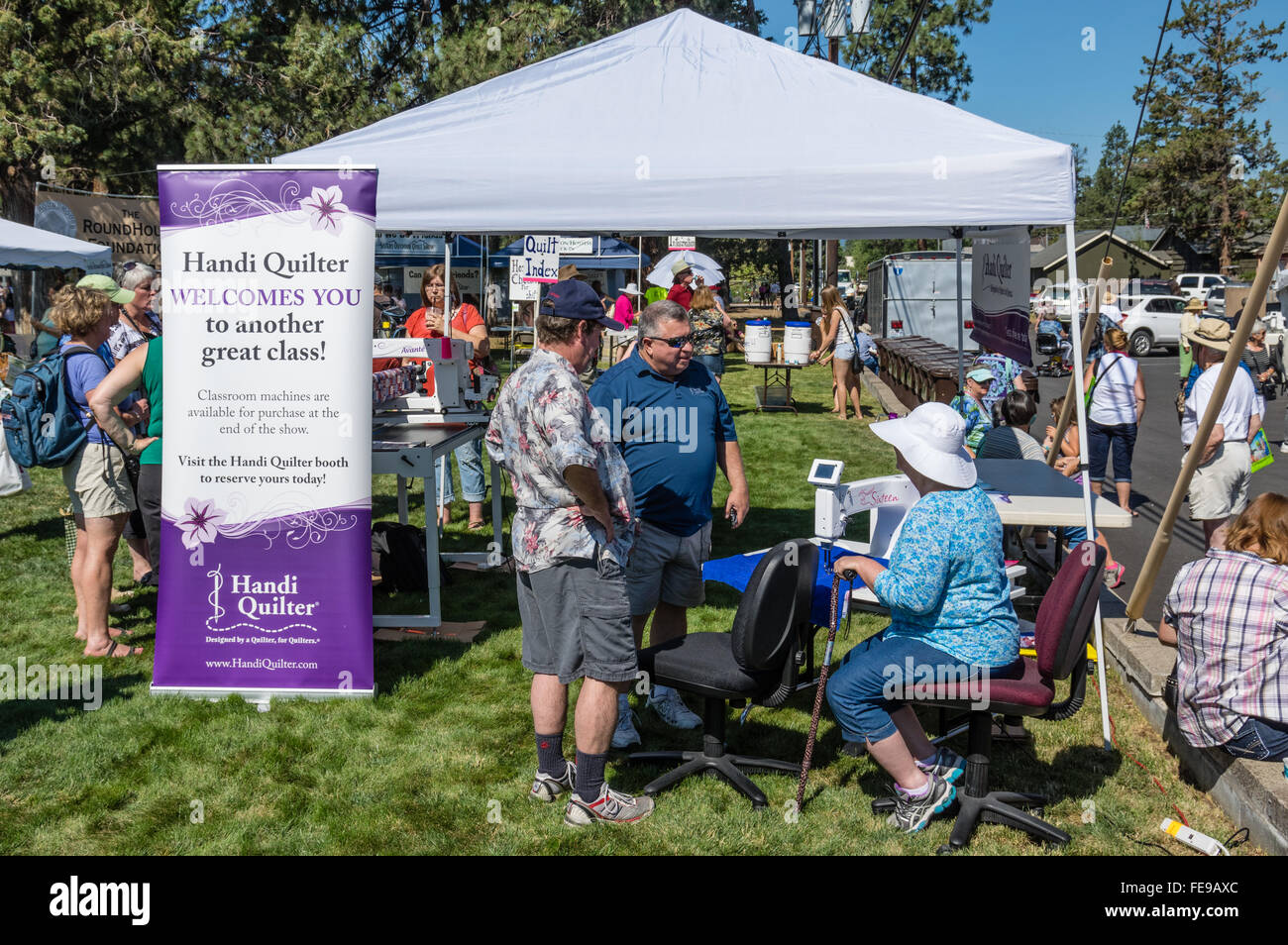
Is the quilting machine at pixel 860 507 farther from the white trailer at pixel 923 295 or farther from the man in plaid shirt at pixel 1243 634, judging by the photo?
the white trailer at pixel 923 295

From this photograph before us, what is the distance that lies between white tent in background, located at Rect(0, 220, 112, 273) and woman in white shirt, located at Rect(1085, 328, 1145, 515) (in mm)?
12372

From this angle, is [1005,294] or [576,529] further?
[1005,294]

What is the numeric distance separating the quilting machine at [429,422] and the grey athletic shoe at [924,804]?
2994 millimetres

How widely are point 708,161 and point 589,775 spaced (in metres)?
3.06

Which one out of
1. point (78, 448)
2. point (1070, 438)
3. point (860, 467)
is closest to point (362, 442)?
point (78, 448)

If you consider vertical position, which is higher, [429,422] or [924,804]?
[429,422]

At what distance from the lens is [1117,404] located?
8758mm

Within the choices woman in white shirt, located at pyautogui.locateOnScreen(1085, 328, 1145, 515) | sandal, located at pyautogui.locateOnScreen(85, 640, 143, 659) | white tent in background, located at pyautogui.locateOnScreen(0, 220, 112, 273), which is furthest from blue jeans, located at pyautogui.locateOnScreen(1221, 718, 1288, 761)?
white tent in background, located at pyautogui.locateOnScreen(0, 220, 112, 273)

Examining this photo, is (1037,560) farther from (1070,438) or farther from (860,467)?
(860,467)

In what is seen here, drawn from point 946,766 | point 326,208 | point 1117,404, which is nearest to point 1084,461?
point 946,766

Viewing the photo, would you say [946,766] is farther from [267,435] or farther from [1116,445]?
[1116,445]

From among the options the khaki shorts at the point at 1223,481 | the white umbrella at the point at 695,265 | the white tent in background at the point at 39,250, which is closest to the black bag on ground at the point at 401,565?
the khaki shorts at the point at 1223,481

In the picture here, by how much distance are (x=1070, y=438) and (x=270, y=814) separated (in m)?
7.24

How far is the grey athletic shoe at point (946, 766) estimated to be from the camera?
3.82 metres
